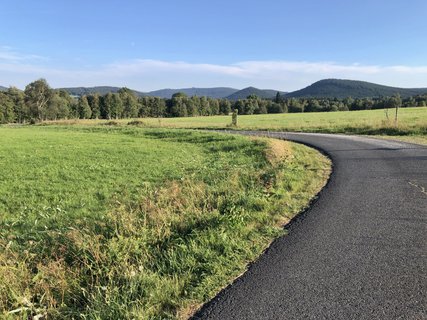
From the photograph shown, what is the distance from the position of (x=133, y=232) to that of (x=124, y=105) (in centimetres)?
10929

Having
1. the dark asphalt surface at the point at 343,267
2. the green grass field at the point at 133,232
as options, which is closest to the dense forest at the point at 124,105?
the green grass field at the point at 133,232

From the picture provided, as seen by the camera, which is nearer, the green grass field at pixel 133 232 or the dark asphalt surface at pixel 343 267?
the dark asphalt surface at pixel 343 267

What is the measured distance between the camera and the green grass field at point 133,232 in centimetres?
395

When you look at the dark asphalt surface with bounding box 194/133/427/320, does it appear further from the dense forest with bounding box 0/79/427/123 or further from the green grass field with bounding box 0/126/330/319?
the dense forest with bounding box 0/79/427/123

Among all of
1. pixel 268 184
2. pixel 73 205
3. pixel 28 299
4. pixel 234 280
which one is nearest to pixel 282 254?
pixel 234 280

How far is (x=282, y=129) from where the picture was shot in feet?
110

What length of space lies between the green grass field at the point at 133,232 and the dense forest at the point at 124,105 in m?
71.5

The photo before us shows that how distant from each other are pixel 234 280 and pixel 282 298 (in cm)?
66

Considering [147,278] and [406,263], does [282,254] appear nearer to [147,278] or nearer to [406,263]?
[406,263]

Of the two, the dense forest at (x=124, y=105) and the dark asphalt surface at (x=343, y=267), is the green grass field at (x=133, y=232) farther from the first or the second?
the dense forest at (x=124, y=105)

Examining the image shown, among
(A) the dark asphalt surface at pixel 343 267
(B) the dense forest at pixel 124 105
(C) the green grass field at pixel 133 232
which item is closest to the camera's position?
(A) the dark asphalt surface at pixel 343 267

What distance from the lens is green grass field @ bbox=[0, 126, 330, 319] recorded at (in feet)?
13.0

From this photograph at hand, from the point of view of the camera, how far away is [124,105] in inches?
4338

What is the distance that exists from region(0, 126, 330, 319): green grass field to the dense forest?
71.5 meters
